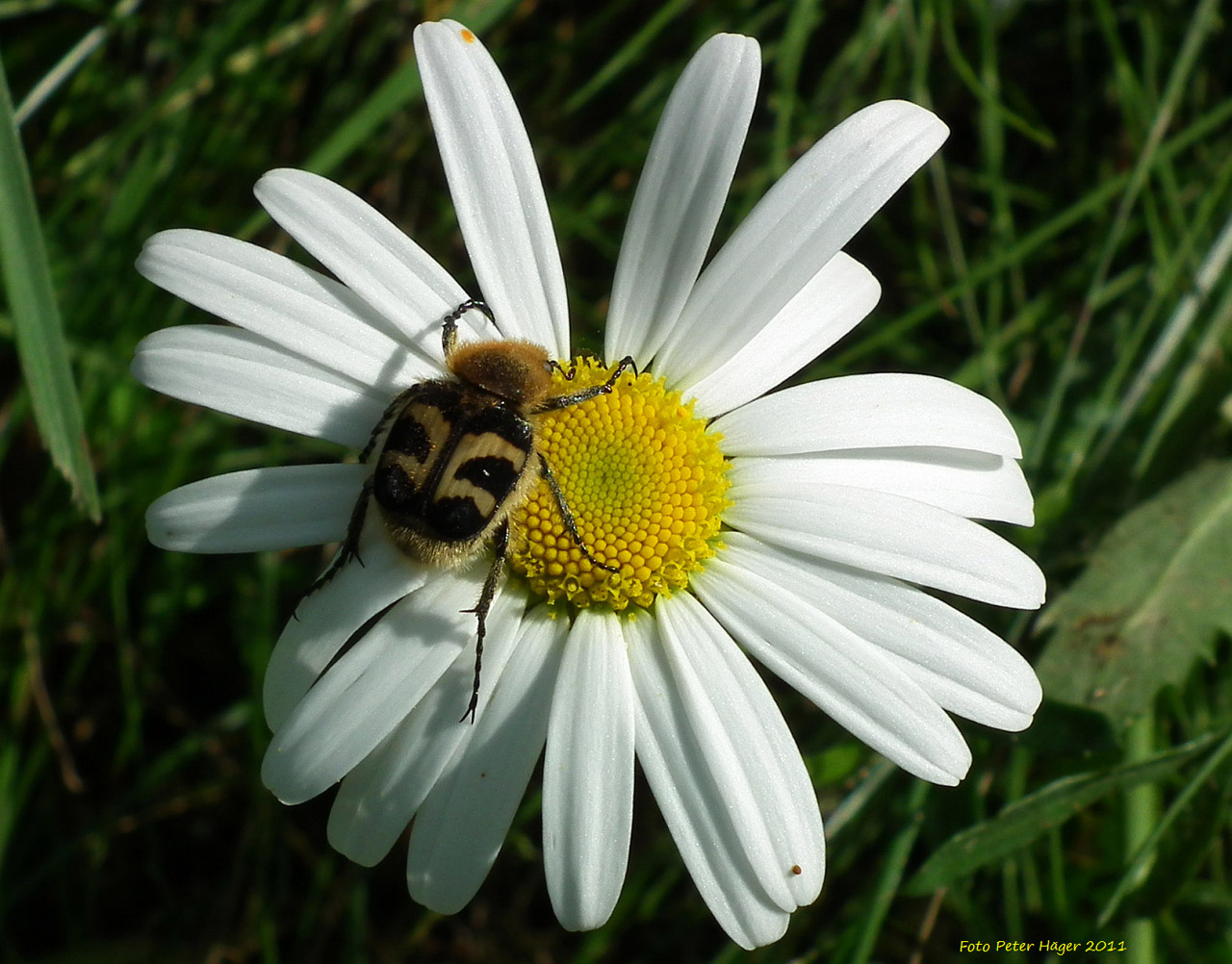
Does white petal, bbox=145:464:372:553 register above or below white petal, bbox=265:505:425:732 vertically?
above

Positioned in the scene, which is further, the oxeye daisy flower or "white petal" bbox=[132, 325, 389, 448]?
"white petal" bbox=[132, 325, 389, 448]

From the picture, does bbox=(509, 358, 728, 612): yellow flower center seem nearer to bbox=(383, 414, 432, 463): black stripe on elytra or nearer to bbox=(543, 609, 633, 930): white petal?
bbox=(543, 609, 633, 930): white petal

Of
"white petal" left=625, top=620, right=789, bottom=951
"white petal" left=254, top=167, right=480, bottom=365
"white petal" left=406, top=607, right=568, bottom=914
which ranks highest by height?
"white petal" left=254, top=167, right=480, bottom=365

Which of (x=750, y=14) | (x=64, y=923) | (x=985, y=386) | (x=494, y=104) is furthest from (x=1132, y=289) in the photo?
(x=64, y=923)

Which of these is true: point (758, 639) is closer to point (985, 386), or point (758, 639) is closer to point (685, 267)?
point (685, 267)

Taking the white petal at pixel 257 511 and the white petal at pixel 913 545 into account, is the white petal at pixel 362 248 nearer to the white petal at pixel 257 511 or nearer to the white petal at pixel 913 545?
the white petal at pixel 257 511

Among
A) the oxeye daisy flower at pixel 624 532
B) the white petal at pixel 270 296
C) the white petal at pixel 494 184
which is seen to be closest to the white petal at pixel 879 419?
the oxeye daisy flower at pixel 624 532

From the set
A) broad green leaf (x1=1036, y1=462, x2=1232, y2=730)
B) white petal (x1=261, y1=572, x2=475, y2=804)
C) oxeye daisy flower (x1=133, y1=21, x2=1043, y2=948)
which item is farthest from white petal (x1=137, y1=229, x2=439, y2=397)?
broad green leaf (x1=1036, y1=462, x2=1232, y2=730)
